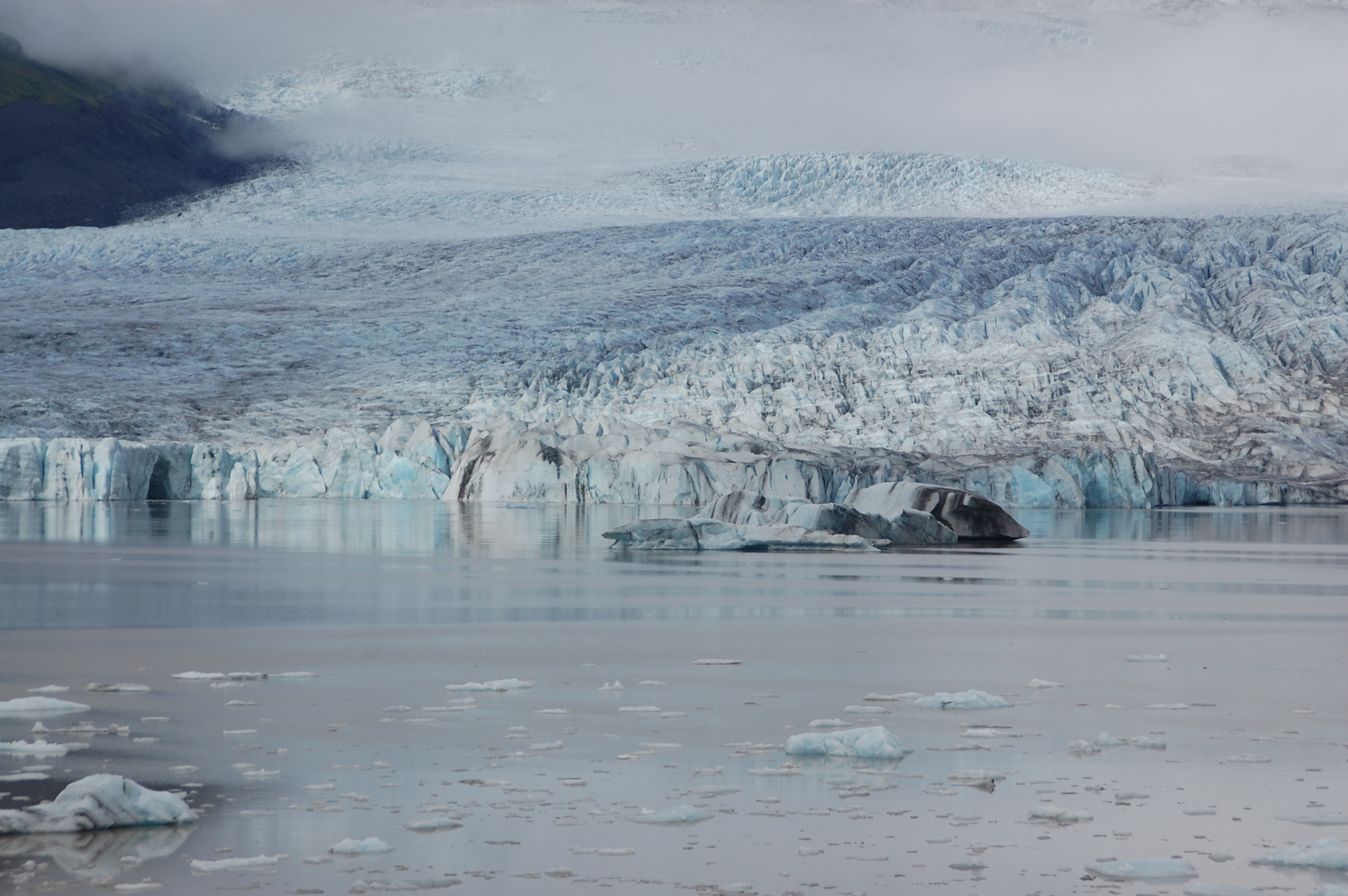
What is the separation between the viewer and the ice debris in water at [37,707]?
3812 millimetres

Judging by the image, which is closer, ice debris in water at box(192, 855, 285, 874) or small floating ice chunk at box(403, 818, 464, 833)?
ice debris in water at box(192, 855, 285, 874)

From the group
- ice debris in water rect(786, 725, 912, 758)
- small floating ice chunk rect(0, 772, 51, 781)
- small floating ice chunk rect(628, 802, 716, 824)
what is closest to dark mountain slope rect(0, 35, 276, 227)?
small floating ice chunk rect(0, 772, 51, 781)

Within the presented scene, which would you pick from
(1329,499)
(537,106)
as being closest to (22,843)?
(1329,499)

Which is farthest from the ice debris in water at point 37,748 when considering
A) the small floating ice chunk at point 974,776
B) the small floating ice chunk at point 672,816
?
the small floating ice chunk at point 974,776

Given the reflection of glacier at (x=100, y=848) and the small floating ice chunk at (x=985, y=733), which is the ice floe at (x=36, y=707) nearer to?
the reflection of glacier at (x=100, y=848)

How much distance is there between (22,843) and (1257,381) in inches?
1298

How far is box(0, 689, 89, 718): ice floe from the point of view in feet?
12.5

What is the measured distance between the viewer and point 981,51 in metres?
80.8

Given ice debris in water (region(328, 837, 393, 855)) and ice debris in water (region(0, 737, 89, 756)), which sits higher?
ice debris in water (region(0, 737, 89, 756))

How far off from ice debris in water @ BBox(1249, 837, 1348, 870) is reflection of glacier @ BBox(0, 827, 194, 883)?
2083 millimetres

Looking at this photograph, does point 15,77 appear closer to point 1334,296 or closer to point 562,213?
point 562,213

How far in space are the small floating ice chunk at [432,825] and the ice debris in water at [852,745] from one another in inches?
40.7

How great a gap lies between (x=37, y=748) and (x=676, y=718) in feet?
5.59

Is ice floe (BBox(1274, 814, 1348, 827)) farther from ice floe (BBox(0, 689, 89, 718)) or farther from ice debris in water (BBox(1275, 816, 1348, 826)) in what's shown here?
ice floe (BBox(0, 689, 89, 718))
